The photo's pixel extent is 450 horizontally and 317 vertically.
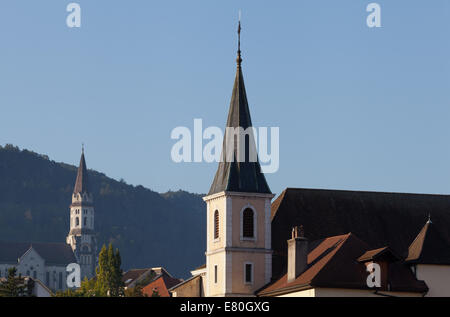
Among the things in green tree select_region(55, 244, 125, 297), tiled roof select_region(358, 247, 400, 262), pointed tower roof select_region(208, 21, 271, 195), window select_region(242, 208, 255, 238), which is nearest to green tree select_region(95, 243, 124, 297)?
green tree select_region(55, 244, 125, 297)

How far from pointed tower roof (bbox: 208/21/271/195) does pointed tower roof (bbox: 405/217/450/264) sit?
1106 cm

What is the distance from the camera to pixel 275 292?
7612 centimetres

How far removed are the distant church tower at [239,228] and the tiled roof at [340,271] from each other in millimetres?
4105

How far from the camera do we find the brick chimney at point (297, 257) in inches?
2936

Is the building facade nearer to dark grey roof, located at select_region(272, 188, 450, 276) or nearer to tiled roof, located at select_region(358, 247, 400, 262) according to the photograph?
dark grey roof, located at select_region(272, 188, 450, 276)

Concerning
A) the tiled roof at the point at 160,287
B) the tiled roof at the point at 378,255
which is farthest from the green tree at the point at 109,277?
the tiled roof at the point at 378,255

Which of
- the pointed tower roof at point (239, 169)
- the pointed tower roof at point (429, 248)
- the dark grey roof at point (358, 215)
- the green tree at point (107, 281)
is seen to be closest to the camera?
the pointed tower roof at point (429, 248)

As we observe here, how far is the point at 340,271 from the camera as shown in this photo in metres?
71.4

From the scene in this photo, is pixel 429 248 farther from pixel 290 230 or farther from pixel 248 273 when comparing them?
pixel 248 273

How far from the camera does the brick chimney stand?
74.6 meters

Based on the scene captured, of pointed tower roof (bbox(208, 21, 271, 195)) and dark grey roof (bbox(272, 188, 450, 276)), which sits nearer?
pointed tower roof (bbox(208, 21, 271, 195))

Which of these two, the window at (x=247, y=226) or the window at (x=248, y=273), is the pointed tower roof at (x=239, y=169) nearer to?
the window at (x=247, y=226)

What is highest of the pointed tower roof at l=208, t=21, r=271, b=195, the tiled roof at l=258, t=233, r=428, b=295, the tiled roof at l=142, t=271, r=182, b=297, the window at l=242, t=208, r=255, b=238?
the pointed tower roof at l=208, t=21, r=271, b=195

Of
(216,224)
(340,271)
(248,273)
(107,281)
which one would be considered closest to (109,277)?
(107,281)
